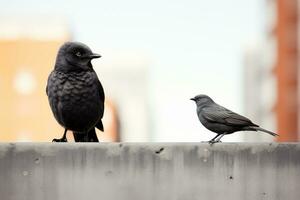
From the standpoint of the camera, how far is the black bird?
759cm

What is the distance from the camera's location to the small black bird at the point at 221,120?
7160mm

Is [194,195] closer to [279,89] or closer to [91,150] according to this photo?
[91,150]

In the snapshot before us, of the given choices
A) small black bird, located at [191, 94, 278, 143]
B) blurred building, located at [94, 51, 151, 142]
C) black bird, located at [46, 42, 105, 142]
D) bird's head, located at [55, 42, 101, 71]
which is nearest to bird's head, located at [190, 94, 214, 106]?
small black bird, located at [191, 94, 278, 143]

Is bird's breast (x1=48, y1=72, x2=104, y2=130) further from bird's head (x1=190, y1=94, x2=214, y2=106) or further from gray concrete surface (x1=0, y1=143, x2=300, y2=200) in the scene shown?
gray concrete surface (x1=0, y1=143, x2=300, y2=200)

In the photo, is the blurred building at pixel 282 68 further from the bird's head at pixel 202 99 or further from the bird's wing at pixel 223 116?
the bird's wing at pixel 223 116

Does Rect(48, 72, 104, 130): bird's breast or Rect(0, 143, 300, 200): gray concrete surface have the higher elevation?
Rect(48, 72, 104, 130): bird's breast

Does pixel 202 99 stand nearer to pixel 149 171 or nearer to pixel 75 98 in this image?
pixel 75 98

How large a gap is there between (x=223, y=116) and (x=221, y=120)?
0.13ft

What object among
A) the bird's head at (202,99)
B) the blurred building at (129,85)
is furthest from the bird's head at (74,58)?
the blurred building at (129,85)

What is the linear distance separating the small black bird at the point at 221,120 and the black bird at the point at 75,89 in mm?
889

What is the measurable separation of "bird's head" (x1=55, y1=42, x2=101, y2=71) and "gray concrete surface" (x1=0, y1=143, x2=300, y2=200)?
3.93ft

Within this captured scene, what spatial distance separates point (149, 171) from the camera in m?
6.55

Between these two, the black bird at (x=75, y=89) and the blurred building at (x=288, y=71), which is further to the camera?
the blurred building at (x=288, y=71)

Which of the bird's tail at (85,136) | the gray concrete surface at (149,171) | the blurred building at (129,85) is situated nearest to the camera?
the gray concrete surface at (149,171)
